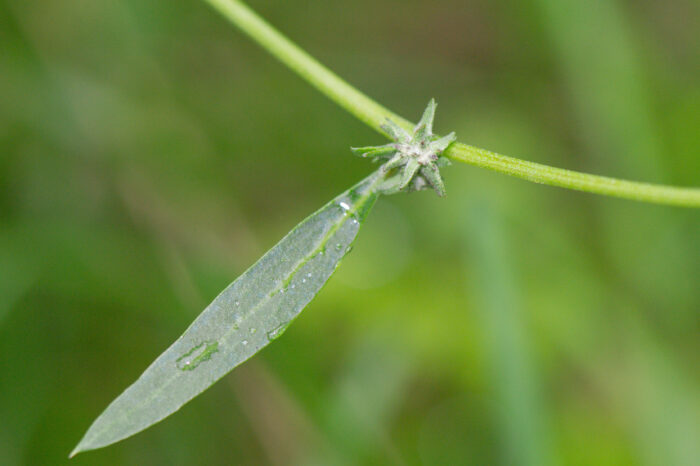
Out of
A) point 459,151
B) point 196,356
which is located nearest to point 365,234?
point 459,151

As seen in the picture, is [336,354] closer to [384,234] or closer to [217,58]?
[384,234]

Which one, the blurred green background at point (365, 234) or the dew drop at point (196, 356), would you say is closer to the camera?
the dew drop at point (196, 356)

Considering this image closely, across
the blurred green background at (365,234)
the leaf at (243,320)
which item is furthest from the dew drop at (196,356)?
the blurred green background at (365,234)

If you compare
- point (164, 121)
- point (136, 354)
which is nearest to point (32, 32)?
point (164, 121)

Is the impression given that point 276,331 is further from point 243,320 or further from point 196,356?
point 196,356

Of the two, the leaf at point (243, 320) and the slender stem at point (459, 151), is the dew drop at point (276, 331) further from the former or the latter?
the slender stem at point (459, 151)

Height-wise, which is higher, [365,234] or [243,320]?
[365,234]
